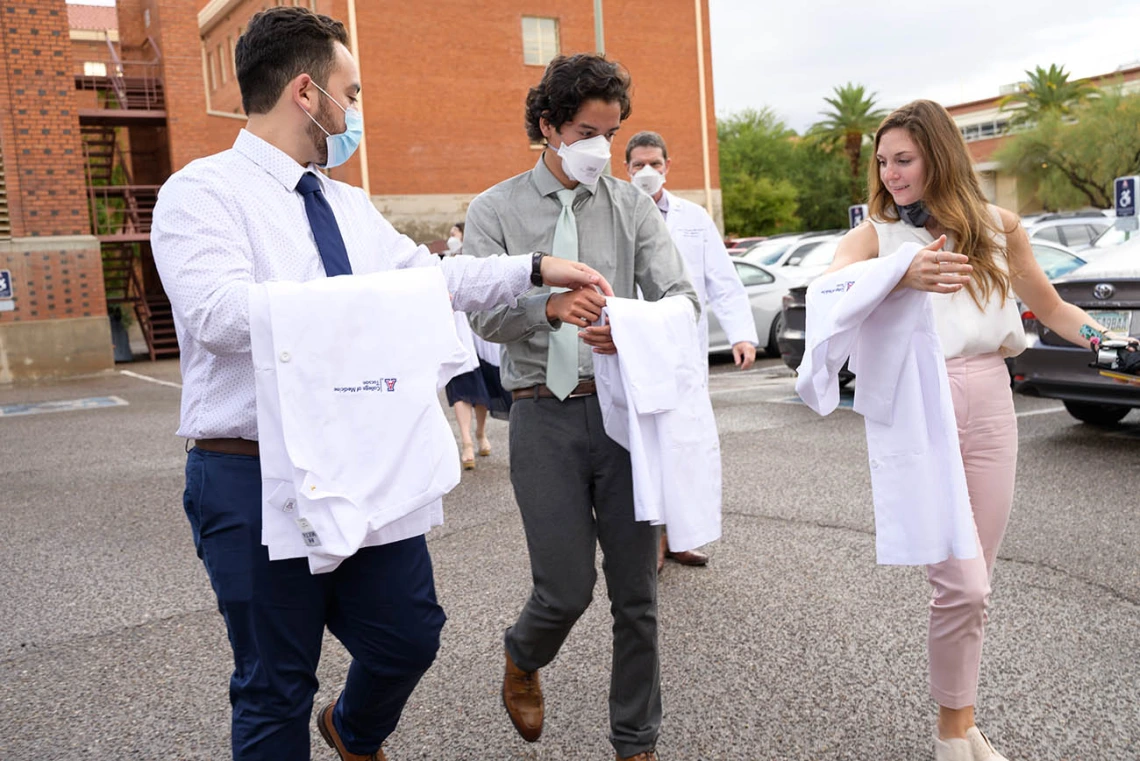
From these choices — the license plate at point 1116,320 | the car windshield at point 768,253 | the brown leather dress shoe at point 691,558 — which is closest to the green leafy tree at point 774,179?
the car windshield at point 768,253

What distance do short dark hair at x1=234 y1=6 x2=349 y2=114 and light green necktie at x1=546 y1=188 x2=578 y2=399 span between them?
3.27 feet

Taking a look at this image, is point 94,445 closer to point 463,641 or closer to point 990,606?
point 463,641

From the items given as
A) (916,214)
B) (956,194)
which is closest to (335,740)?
(916,214)

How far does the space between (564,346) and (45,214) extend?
19855 millimetres

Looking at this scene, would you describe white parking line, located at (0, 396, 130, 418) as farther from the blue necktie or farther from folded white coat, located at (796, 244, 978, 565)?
folded white coat, located at (796, 244, 978, 565)

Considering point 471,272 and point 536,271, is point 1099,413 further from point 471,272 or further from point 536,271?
point 471,272

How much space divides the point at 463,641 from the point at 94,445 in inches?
304

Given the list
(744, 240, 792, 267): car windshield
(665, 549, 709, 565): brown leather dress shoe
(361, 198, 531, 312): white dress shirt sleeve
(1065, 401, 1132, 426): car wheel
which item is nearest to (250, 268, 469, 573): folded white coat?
(361, 198, 531, 312): white dress shirt sleeve

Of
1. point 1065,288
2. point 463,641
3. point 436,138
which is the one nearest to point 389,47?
point 436,138

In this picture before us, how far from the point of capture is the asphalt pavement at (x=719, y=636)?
147 inches

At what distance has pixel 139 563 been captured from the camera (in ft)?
20.6

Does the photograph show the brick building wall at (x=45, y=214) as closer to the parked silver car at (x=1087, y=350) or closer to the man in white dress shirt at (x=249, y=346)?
the parked silver car at (x=1087, y=350)

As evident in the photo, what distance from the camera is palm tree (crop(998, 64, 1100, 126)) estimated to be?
60125 millimetres

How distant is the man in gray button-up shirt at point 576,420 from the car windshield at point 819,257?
12675mm
